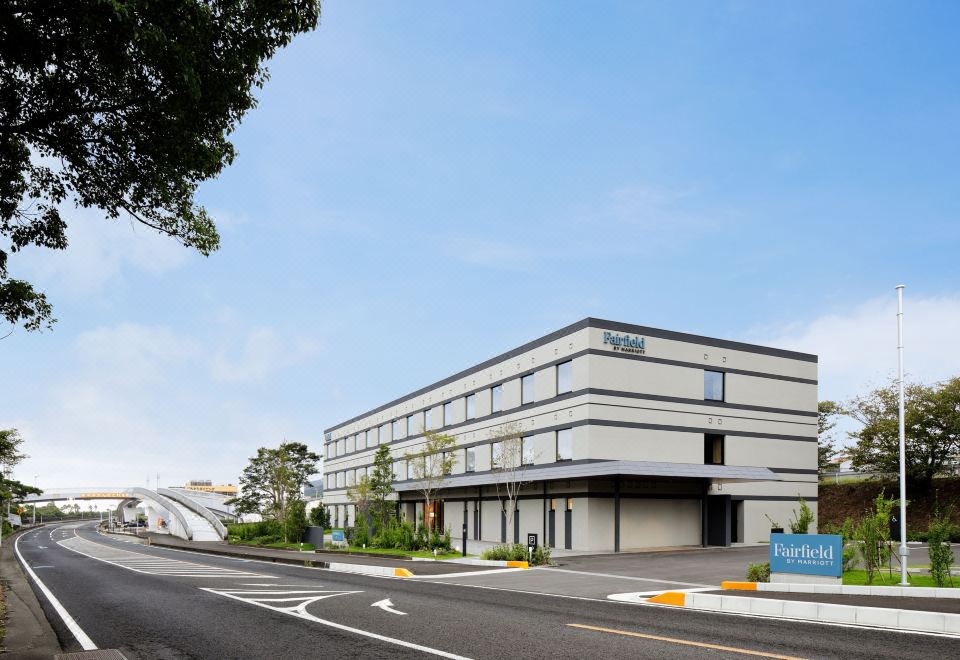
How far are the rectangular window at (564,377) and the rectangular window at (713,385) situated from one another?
25.9 feet

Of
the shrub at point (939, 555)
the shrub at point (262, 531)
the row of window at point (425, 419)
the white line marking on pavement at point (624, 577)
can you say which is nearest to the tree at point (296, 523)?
the shrub at point (262, 531)

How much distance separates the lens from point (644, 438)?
3862 centimetres

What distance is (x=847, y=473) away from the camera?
188ft

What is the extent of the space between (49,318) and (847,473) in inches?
2287

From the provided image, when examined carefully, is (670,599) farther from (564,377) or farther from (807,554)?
(564,377)

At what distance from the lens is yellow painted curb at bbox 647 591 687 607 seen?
51.3 feet

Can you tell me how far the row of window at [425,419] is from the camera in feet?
133

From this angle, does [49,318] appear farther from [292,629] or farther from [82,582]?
[82,582]

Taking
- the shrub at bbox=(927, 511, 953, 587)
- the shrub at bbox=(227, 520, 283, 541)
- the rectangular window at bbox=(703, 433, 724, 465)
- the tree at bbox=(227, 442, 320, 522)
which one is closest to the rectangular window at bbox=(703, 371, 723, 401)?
the rectangular window at bbox=(703, 433, 724, 465)

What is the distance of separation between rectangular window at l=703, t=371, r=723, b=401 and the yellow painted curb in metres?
26.2

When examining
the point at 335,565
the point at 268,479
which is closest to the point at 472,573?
the point at 335,565

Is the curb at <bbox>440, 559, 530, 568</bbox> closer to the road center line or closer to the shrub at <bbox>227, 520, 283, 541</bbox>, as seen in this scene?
the road center line

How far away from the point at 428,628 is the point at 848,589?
10.5 m

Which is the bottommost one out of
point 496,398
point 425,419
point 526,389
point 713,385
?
point 425,419
